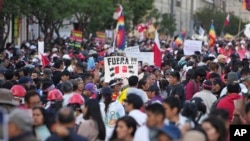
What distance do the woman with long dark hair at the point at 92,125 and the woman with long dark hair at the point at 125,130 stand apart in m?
0.86

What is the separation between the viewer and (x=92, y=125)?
33.0 ft

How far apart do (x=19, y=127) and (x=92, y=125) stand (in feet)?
7.02

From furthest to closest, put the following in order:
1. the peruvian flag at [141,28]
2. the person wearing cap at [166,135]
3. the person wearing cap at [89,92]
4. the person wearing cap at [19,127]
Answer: the peruvian flag at [141,28], the person wearing cap at [89,92], the person wearing cap at [19,127], the person wearing cap at [166,135]

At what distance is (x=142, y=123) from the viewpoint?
10125 mm

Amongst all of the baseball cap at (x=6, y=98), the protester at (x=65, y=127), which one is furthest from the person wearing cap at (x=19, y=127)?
the baseball cap at (x=6, y=98)

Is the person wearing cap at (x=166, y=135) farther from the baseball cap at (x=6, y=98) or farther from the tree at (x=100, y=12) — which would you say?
the tree at (x=100, y=12)

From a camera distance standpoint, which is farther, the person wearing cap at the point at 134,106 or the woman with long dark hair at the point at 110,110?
the woman with long dark hair at the point at 110,110

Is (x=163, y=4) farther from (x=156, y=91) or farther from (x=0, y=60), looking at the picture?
(x=156, y=91)

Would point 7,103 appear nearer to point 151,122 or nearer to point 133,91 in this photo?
point 151,122

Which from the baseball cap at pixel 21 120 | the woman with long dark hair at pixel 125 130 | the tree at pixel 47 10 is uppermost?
the tree at pixel 47 10

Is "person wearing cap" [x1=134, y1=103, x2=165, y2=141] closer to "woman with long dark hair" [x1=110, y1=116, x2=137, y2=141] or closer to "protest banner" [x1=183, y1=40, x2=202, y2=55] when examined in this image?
"woman with long dark hair" [x1=110, y1=116, x2=137, y2=141]

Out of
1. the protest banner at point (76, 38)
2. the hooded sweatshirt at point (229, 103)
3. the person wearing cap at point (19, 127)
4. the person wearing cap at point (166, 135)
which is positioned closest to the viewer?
the person wearing cap at point (166, 135)

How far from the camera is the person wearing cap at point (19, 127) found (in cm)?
798

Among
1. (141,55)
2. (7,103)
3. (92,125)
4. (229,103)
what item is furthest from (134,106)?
(141,55)
